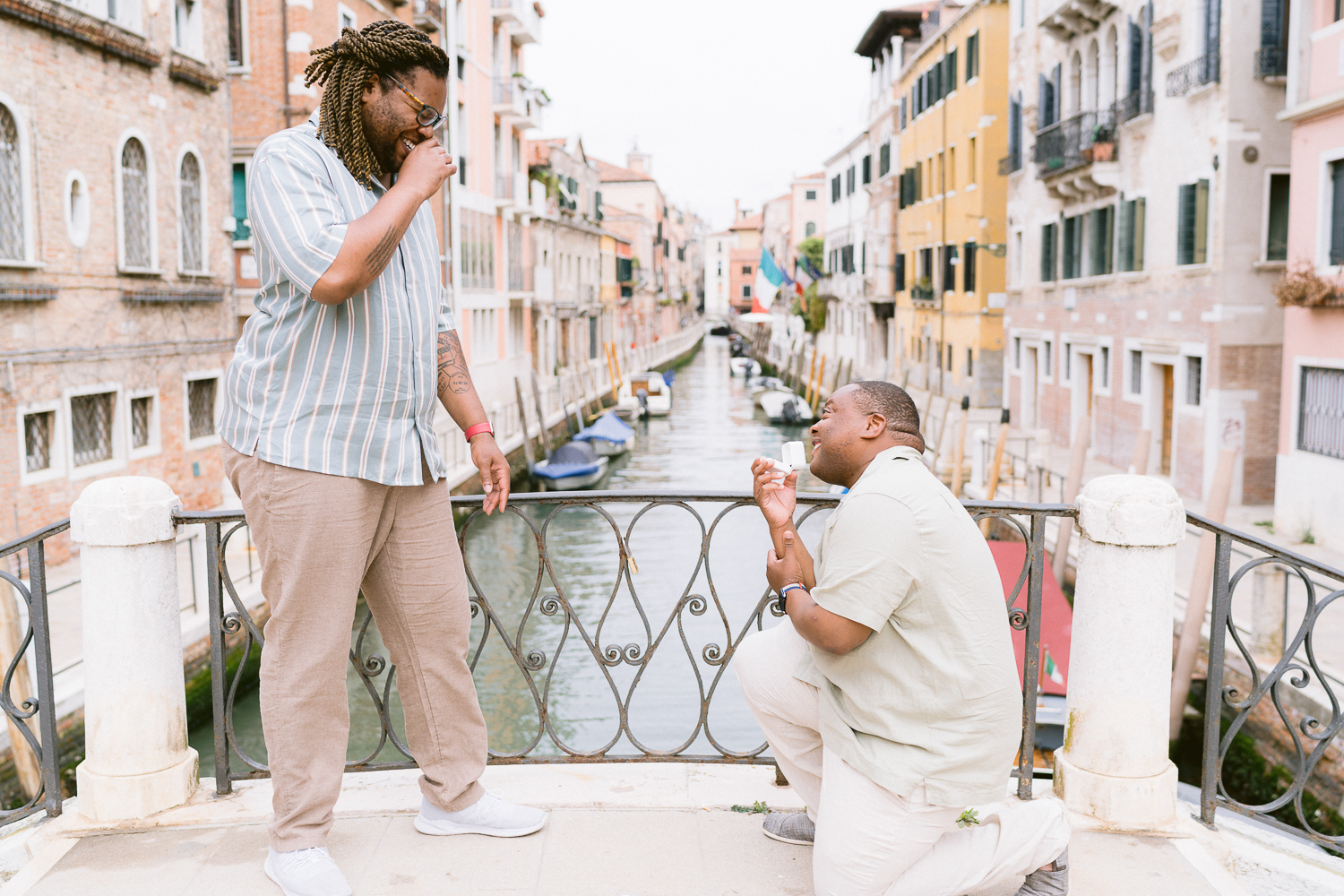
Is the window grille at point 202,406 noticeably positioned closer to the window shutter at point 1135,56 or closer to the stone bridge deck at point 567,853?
the stone bridge deck at point 567,853

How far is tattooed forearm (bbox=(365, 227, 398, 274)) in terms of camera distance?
6.87 ft

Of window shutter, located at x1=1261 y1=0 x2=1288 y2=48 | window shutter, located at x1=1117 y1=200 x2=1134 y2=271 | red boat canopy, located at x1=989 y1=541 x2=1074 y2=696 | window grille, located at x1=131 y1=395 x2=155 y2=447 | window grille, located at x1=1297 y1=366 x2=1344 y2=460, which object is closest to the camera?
red boat canopy, located at x1=989 y1=541 x2=1074 y2=696

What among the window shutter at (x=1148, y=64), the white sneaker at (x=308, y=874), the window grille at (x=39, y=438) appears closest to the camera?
the white sneaker at (x=308, y=874)

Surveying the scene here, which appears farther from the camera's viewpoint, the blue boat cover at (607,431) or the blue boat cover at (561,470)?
the blue boat cover at (607,431)

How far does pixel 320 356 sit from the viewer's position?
223cm

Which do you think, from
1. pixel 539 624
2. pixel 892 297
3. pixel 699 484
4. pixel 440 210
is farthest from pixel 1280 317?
pixel 892 297

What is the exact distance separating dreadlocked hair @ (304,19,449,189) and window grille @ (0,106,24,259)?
9287mm

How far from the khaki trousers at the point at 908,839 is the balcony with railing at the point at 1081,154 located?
15.9 metres

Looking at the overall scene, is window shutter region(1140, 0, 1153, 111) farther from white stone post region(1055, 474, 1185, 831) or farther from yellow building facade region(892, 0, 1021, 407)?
white stone post region(1055, 474, 1185, 831)

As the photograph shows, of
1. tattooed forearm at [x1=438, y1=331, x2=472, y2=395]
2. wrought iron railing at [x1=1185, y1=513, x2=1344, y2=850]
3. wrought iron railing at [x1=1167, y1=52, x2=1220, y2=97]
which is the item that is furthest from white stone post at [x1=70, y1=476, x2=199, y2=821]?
wrought iron railing at [x1=1167, y1=52, x2=1220, y2=97]

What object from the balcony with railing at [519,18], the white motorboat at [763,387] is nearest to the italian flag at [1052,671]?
the balcony with railing at [519,18]

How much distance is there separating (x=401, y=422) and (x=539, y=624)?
1131 centimetres

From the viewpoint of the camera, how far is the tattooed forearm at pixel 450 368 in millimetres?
2566

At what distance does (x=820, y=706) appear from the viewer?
2287mm
